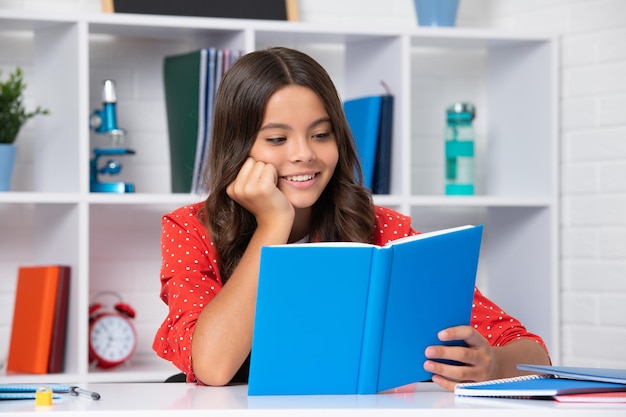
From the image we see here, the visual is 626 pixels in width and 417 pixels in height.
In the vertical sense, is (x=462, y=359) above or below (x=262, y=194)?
below

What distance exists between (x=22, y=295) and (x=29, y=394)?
1.49 metres

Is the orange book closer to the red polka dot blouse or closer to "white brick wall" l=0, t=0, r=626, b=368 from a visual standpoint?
"white brick wall" l=0, t=0, r=626, b=368

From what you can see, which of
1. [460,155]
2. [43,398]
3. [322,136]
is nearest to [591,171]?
[460,155]

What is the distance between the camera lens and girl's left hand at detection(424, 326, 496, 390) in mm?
1409

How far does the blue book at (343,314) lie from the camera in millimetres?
1279

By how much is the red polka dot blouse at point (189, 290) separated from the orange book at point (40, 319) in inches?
34.0

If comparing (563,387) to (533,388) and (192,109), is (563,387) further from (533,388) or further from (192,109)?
(192,109)

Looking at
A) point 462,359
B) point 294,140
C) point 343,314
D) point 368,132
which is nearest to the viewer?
point 343,314

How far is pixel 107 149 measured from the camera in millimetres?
2740

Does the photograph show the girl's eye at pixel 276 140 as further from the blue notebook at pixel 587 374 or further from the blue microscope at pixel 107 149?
the blue microscope at pixel 107 149

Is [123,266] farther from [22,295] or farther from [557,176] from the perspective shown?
[557,176]

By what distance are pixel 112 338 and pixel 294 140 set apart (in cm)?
120

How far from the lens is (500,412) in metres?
1.17

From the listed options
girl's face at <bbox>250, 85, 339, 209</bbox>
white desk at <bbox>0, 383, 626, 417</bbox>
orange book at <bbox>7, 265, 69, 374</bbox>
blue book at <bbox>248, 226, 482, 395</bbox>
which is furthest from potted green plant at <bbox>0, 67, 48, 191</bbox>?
blue book at <bbox>248, 226, 482, 395</bbox>
